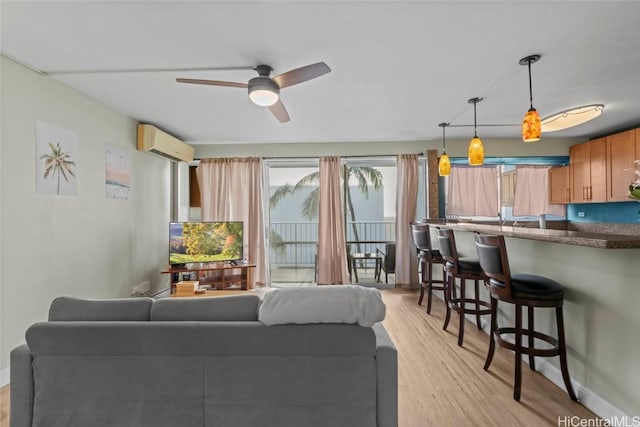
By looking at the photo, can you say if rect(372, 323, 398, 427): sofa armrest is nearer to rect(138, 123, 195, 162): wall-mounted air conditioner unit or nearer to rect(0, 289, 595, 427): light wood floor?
rect(0, 289, 595, 427): light wood floor

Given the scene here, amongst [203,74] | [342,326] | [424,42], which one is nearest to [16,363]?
[342,326]

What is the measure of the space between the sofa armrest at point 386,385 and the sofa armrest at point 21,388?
1585mm

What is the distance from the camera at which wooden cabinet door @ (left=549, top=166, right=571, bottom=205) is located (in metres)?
4.86

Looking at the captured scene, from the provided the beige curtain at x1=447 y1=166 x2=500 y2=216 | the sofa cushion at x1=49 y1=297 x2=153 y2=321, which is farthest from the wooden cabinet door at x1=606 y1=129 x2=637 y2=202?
the sofa cushion at x1=49 y1=297 x2=153 y2=321

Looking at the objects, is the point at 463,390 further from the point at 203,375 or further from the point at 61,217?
the point at 61,217

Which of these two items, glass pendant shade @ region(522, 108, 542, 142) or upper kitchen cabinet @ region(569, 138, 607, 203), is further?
upper kitchen cabinet @ region(569, 138, 607, 203)

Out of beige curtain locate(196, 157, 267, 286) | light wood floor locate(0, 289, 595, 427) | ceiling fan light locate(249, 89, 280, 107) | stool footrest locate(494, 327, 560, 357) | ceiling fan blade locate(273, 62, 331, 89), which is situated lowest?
light wood floor locate(0, 289, 595, 427)

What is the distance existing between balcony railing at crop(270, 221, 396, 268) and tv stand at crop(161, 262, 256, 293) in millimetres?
1067

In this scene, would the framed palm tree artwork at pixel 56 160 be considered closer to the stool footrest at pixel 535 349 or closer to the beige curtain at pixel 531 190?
the stool footrest at pixel 535 349

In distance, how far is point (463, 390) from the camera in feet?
6.80

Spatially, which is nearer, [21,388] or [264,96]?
[21,388]

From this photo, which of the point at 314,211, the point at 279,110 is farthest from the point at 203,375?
the point at 314,211

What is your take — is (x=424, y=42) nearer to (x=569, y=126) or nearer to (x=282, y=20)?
(x=282, y=20)

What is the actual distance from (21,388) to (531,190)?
618cm
